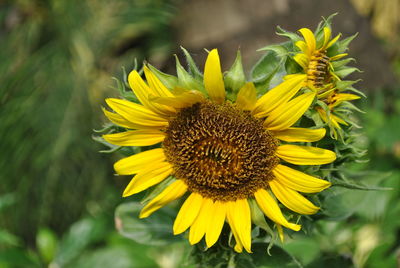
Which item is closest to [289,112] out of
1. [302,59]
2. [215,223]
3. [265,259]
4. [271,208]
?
[302,59]

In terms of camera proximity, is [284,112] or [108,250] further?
[108,250]

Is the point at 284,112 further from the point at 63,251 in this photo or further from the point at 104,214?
the point at 104,214

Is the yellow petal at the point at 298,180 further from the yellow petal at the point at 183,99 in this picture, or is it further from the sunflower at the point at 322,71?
the yellow petal at the point at 183,99

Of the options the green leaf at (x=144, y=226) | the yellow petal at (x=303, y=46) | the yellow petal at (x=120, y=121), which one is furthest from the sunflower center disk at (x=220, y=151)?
the green leaf at (x=144, y=226)

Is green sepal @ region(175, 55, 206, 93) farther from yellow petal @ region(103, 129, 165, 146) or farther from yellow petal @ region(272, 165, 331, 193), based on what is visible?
yellow petal @ region(272, 165, 331, 193)

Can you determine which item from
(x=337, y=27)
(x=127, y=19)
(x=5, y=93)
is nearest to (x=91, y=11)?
(x=127, y=19)

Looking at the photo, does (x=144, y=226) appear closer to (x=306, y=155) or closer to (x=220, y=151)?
(x=220, y=151)

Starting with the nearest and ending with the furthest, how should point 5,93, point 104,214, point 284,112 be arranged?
1. point 284,112
2. point 104,214
3. point 5,93
